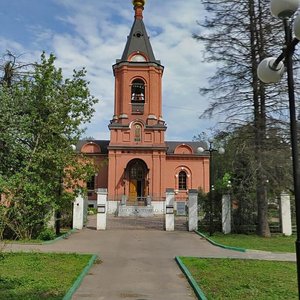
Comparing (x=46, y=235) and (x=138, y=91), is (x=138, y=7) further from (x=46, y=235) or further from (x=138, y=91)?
(x=46, y=235)

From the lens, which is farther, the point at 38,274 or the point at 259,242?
the point at 259,242

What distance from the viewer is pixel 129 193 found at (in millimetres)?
38031

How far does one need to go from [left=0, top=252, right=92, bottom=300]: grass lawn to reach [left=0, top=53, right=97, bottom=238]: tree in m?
3.99

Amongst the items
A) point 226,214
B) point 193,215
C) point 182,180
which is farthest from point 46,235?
point 182,180

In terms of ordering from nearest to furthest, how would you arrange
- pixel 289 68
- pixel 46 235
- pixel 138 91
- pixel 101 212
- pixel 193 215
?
pixel 289 68
pixel 46 235
pixel 193 215
pixel 101 212
pixel 138 91

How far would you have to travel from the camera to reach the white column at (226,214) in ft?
62.0

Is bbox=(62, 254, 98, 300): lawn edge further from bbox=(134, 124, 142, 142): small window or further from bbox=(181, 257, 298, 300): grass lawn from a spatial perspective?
bbox=(134, 124, 142, 142): small window

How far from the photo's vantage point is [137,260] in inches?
435

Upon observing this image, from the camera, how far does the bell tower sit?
123ft

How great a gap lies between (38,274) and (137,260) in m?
3.33

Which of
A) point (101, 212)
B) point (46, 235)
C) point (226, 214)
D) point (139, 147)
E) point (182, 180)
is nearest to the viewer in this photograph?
point (46, 235)

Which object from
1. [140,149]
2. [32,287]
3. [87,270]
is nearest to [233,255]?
[87,270]

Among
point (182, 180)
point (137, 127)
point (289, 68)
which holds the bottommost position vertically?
point (289, 68)

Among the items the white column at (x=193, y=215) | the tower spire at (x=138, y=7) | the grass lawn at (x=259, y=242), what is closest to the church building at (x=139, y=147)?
the tower spire at (x=138, y=7)
